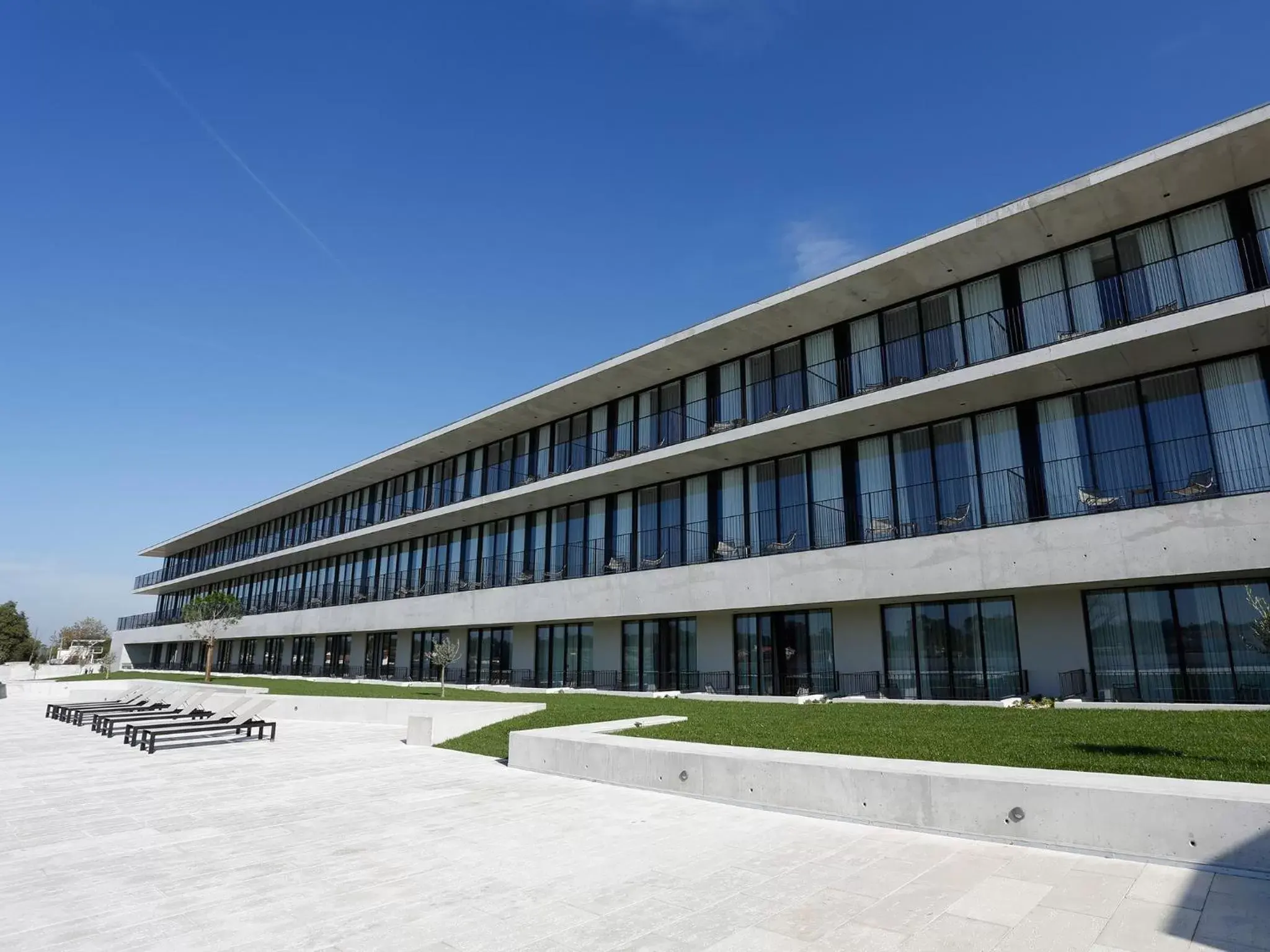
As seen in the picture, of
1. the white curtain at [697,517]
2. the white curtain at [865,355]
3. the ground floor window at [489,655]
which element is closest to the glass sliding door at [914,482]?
the white curtain at [865,355]

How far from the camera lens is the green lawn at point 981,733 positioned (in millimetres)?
8633

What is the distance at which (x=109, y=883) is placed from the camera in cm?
637

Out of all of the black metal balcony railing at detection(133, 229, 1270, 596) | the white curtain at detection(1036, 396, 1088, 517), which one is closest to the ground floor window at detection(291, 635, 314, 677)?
the black metal balcony railing at detection(133, 229, 1270, 596)

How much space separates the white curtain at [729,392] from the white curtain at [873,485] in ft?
15.2

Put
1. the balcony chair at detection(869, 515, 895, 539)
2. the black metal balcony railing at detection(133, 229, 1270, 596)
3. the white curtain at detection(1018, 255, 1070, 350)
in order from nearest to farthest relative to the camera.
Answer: the black metal balcony railing at detection(133, 229, 1270, 596) → the white curtain at detection(1018, 255, 1070, 350) → the balcony chair at detection(869, 515, 895, 539)

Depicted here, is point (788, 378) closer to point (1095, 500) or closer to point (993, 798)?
point (1095, 500)

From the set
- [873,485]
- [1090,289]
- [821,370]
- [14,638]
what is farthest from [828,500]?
[14,638]

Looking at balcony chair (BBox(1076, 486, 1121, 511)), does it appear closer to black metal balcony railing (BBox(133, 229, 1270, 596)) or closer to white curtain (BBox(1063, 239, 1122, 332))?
black metal balcony railing (BBox(133, 229, 1270, 596))

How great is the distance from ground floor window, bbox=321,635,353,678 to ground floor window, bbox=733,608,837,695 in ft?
94.0

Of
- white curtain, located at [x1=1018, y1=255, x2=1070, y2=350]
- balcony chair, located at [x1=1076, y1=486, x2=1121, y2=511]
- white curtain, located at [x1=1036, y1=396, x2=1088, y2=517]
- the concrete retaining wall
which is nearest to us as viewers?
the concrete retaining wall

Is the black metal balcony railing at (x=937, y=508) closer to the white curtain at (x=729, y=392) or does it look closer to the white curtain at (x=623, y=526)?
the white curtain at (x=623, y=526)

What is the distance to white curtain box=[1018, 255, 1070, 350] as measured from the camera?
1877 cm

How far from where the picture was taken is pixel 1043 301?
1908cm

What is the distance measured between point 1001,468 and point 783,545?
6.62 metres
